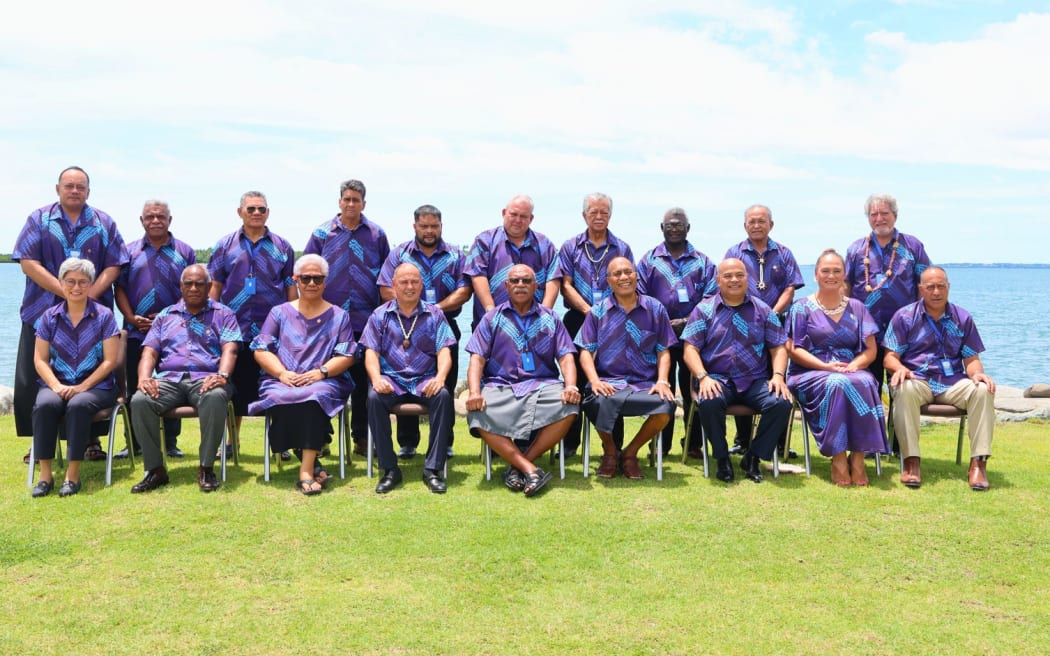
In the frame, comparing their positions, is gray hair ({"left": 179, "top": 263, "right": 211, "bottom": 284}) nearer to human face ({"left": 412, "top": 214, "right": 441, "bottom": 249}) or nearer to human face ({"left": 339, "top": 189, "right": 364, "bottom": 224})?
human face ({"left": 339, "top": 189, "right": 364, "bottom": 224})

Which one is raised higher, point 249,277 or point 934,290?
point 934,290

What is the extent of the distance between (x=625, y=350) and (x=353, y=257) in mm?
2309

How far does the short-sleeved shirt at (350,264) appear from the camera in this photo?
701 centimetres

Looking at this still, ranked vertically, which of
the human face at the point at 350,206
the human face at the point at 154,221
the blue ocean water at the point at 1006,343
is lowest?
the blue ocean water at the point at 1006,343

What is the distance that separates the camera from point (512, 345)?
21.1 feet

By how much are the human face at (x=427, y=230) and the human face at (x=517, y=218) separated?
55cm

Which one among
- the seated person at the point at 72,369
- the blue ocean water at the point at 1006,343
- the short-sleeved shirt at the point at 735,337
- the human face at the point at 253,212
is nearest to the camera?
the seated person at the point at 72,369

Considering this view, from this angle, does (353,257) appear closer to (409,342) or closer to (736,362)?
(409,342)

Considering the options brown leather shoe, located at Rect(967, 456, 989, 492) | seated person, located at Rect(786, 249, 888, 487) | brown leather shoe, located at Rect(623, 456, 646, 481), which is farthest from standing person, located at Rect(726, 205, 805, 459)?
brown leather shoe, located at Rect(967, 456, 989, 492)

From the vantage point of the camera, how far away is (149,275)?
6.86m

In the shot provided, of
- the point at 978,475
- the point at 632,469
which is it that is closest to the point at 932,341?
the point at 978,475

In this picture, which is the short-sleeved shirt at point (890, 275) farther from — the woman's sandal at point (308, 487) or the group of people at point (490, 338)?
the woman's sandal at point (308, 487)

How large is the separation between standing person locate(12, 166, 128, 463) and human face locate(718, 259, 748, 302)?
463cm

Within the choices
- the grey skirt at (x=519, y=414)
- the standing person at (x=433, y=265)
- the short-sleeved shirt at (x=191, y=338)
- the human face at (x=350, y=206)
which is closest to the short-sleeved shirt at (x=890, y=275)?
the grey skirt at (x=519, y=414)
